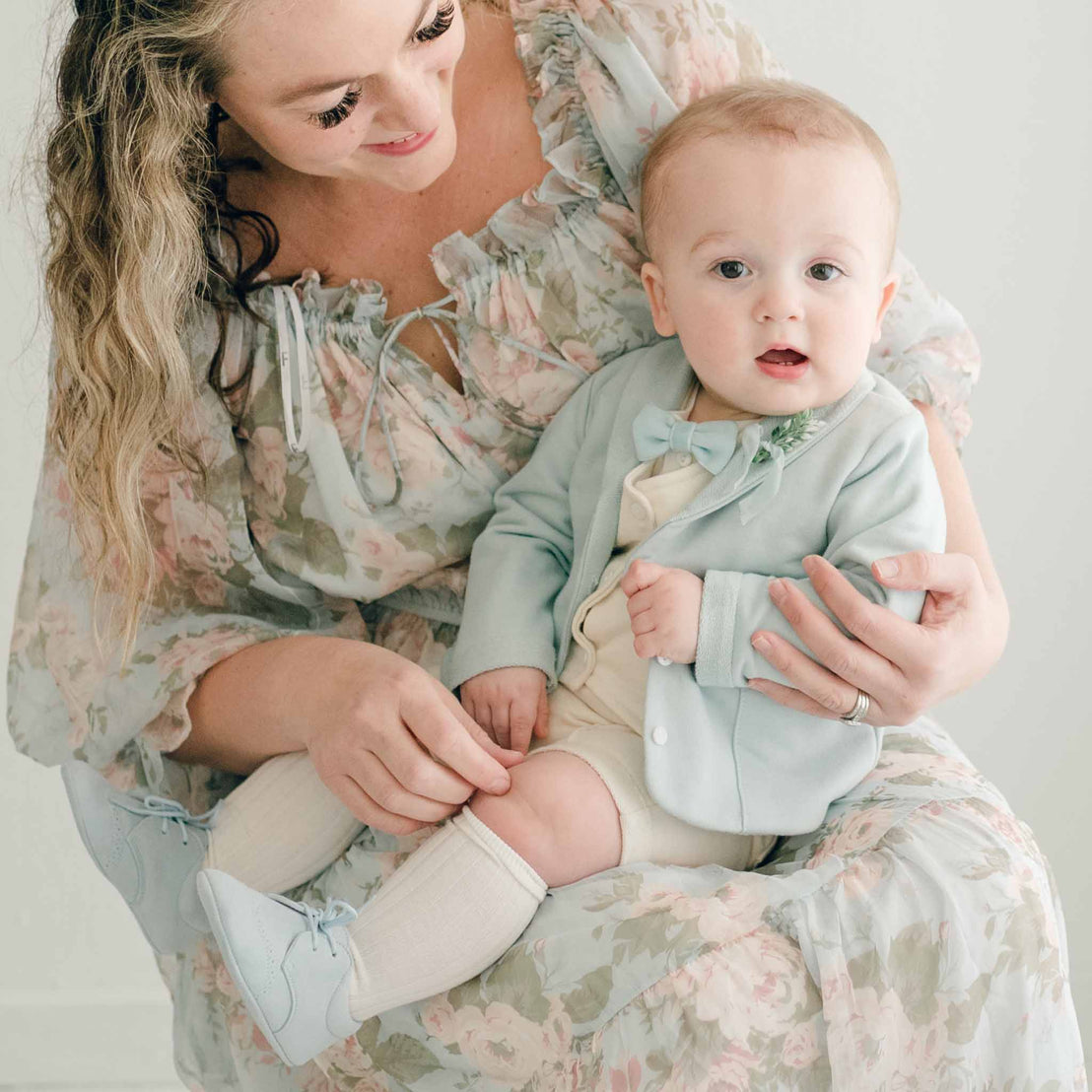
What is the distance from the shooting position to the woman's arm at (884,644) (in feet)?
3.50

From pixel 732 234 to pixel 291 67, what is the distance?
0.38 m

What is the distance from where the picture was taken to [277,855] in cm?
126

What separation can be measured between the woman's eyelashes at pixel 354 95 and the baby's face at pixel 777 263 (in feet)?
0.75

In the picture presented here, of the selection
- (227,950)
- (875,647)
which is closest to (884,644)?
(875,647)

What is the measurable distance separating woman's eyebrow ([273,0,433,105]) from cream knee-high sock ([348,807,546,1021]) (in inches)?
24.1

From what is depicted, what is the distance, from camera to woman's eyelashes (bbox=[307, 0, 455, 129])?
1.13 m

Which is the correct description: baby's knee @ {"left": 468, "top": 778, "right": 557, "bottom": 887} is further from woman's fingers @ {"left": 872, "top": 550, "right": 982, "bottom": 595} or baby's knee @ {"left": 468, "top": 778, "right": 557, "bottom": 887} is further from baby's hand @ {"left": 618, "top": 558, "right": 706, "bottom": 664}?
woman's fingers @ {"left": 872, "top": 550, "right": 982, "bottom": 595}

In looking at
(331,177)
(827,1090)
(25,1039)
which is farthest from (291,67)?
(25,1039)

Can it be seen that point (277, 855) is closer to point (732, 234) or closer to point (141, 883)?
point (141, 883)

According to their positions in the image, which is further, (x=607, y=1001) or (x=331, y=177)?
(x=331, y=177)

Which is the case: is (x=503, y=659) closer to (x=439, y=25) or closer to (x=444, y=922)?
(x=444, y=922)

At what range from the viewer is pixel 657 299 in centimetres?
123

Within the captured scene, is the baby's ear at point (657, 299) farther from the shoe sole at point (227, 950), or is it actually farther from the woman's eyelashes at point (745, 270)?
the shoe sole at point (227, 950)

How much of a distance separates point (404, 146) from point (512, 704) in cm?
51
